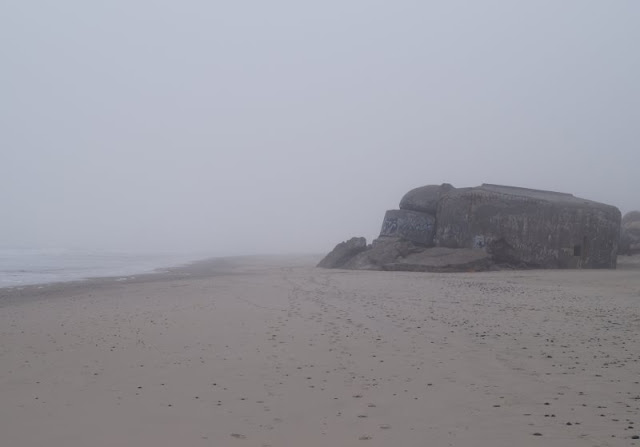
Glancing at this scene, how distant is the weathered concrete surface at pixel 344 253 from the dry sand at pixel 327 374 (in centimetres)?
1267

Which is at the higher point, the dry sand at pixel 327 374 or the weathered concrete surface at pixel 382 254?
the weathered concrete surface at pixel 382 254

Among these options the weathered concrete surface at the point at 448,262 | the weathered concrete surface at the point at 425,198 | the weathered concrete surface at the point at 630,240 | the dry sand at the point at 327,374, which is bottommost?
the dry sand at the point at 327,374

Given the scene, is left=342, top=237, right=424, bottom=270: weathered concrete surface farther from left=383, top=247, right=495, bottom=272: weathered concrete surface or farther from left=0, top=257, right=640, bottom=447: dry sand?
left=0, top=257, right=640, bottom=447: dry sand

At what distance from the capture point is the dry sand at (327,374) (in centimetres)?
380

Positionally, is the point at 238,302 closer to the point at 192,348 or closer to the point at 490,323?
the point at 192,348

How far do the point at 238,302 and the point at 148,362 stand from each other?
15.1 feet

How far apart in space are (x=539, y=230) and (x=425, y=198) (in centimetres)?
488

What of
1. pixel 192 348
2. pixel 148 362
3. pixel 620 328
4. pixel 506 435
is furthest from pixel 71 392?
pixel 620 328

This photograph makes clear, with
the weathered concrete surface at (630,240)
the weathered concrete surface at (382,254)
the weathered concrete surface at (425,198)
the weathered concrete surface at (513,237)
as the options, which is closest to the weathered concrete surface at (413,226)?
the weathered concrete surface at (425,198)

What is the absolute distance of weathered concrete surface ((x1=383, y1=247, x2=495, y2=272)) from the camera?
62.4 feet

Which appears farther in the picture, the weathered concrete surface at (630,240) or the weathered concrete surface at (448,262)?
the weathered concrete surface at (630,240)

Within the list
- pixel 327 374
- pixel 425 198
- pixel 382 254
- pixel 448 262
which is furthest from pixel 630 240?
pixel 327 374

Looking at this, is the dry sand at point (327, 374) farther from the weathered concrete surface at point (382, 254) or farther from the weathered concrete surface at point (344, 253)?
the weathered concrete surface at point (344, 253)

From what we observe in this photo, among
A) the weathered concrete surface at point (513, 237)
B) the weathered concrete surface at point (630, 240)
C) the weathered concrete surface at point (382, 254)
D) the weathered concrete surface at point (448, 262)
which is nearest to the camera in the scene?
the weathered concrete surface at point (448, 262)
